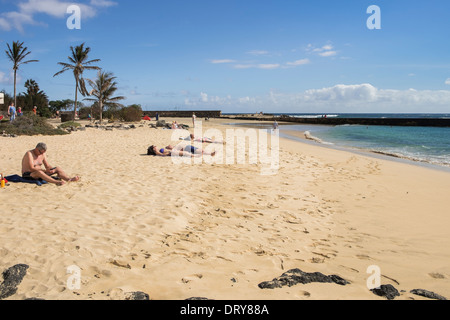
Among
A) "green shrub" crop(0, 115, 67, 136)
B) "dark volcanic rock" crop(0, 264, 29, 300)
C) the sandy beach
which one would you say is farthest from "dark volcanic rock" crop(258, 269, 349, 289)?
"green shrub" crop(0, 115, 67, 136)

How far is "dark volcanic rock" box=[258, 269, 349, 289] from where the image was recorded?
3.01 m

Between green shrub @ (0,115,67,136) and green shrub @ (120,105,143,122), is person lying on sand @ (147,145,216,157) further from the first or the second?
green shrub @ (120,105,143,122)

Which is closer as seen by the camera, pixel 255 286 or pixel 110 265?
pixel 255 286

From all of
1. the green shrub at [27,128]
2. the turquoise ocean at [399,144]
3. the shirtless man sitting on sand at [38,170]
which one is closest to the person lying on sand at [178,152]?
the shirtless man sitting on sand at [38,170]

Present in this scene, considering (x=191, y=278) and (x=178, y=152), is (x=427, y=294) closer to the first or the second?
(x=191, y=278)

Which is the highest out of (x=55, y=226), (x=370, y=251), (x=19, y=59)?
(x=19, y=59)

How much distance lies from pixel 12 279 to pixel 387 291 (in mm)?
3509

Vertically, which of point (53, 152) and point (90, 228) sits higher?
point (53, 152)

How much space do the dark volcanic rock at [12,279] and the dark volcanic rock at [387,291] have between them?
10.8ft

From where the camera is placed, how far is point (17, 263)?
3.20m

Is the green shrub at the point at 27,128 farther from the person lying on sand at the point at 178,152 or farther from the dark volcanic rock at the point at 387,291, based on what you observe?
the dark volcanic rock at the point at 387,291
